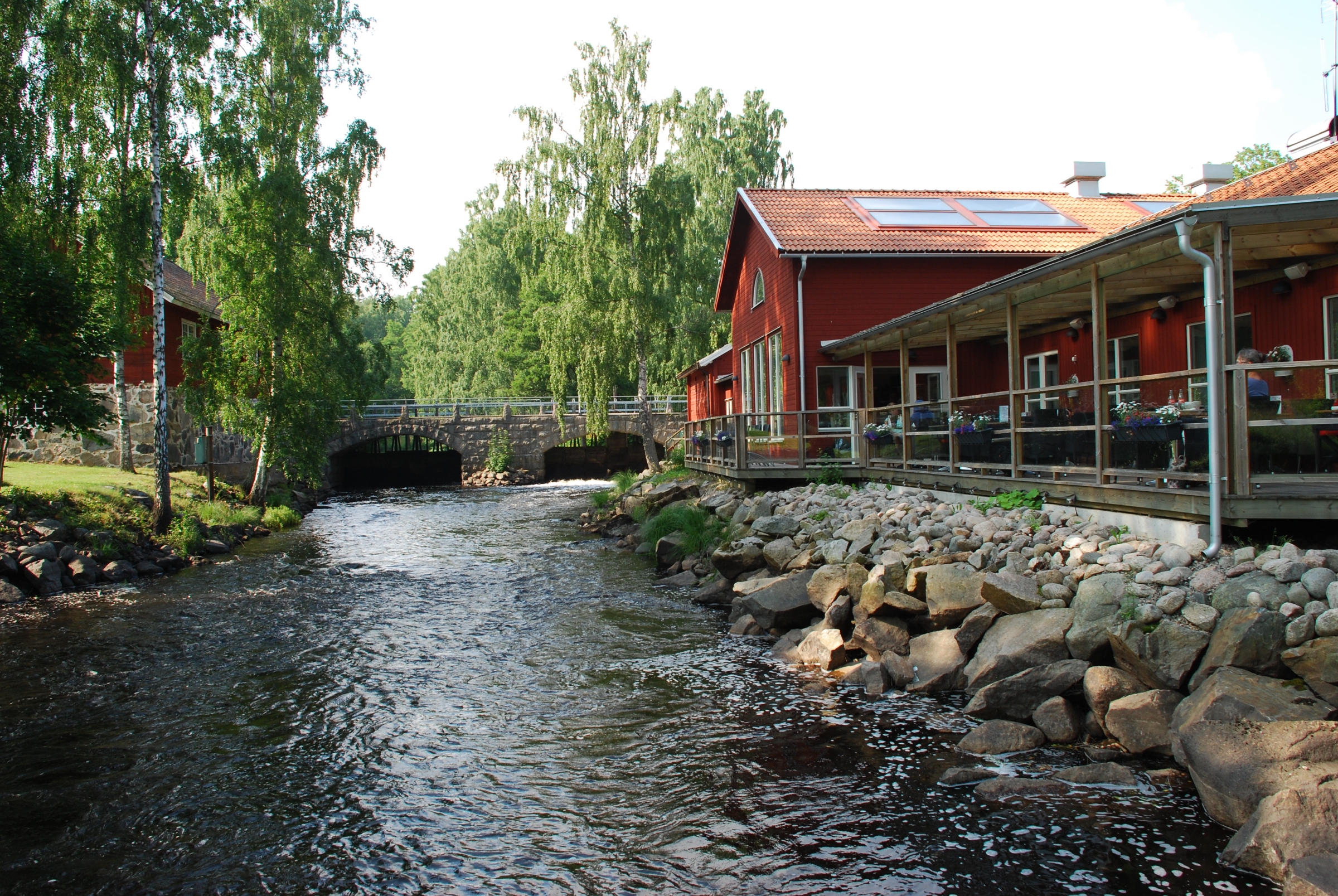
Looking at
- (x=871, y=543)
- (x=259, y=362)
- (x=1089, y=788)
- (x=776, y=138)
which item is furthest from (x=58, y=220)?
(x=776, y=138)

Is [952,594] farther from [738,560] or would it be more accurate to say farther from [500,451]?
[500,451]

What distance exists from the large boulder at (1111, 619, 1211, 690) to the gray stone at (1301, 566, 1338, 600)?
0.70m

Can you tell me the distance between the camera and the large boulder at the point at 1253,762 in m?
4.88

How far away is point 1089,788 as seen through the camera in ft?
18.2

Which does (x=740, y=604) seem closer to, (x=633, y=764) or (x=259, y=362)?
(x=633, y=764)

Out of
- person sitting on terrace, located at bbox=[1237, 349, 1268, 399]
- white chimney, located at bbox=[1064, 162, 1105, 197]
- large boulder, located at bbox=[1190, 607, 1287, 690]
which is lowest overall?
large boulder, located at bbox=[1190, 607, 1287, 690]

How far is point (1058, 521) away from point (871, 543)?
2271mm

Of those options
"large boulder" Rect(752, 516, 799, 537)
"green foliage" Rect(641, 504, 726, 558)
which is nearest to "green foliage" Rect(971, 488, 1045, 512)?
"large boulder" Rect(752, 516, 799, 537)

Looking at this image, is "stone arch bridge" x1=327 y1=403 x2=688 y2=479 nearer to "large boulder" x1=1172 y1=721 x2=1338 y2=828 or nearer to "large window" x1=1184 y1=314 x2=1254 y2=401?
"large window" x1=1184 y1=314 x2=1254 y2=401

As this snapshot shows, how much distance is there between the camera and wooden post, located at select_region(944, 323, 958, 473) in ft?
37.2

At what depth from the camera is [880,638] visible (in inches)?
334

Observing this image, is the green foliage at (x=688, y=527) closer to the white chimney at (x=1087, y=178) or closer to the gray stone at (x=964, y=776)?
the gray stone at (x=964, y=776)

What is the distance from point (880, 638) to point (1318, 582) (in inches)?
139

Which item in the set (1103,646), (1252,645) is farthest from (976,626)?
(1252,645)
